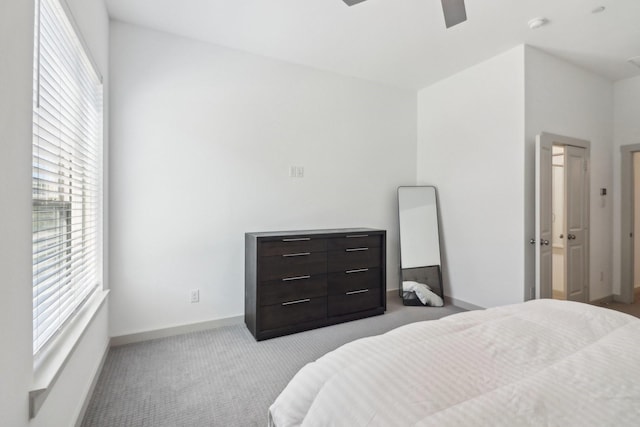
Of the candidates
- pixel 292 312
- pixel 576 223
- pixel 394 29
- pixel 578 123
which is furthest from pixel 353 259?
pixel 578 123

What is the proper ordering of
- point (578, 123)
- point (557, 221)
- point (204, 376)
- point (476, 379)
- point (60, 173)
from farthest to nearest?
point (557, 221)
point (578, 123)
point (204, 376)
point (60, 173)
point (476, 379)

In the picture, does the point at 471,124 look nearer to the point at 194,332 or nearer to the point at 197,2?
the point at 197,2

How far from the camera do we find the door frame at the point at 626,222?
3.82 meters

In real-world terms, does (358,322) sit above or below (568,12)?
below

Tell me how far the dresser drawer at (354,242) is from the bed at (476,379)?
1.78 metres

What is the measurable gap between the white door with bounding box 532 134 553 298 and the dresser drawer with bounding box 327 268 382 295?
5.18ft

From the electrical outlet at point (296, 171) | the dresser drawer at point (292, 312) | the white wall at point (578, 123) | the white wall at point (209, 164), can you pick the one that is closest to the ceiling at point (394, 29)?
the white wall at point (578, 123)

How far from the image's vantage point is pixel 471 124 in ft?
11.6

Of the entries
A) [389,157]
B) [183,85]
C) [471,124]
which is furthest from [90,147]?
[471,124]

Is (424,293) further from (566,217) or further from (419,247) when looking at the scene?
(566,217)

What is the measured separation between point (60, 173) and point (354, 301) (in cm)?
268

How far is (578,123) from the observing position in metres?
3.54

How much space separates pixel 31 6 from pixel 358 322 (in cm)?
320

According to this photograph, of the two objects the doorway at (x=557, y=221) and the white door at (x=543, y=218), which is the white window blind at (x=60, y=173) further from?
the doorway at (x=557, y=221)
